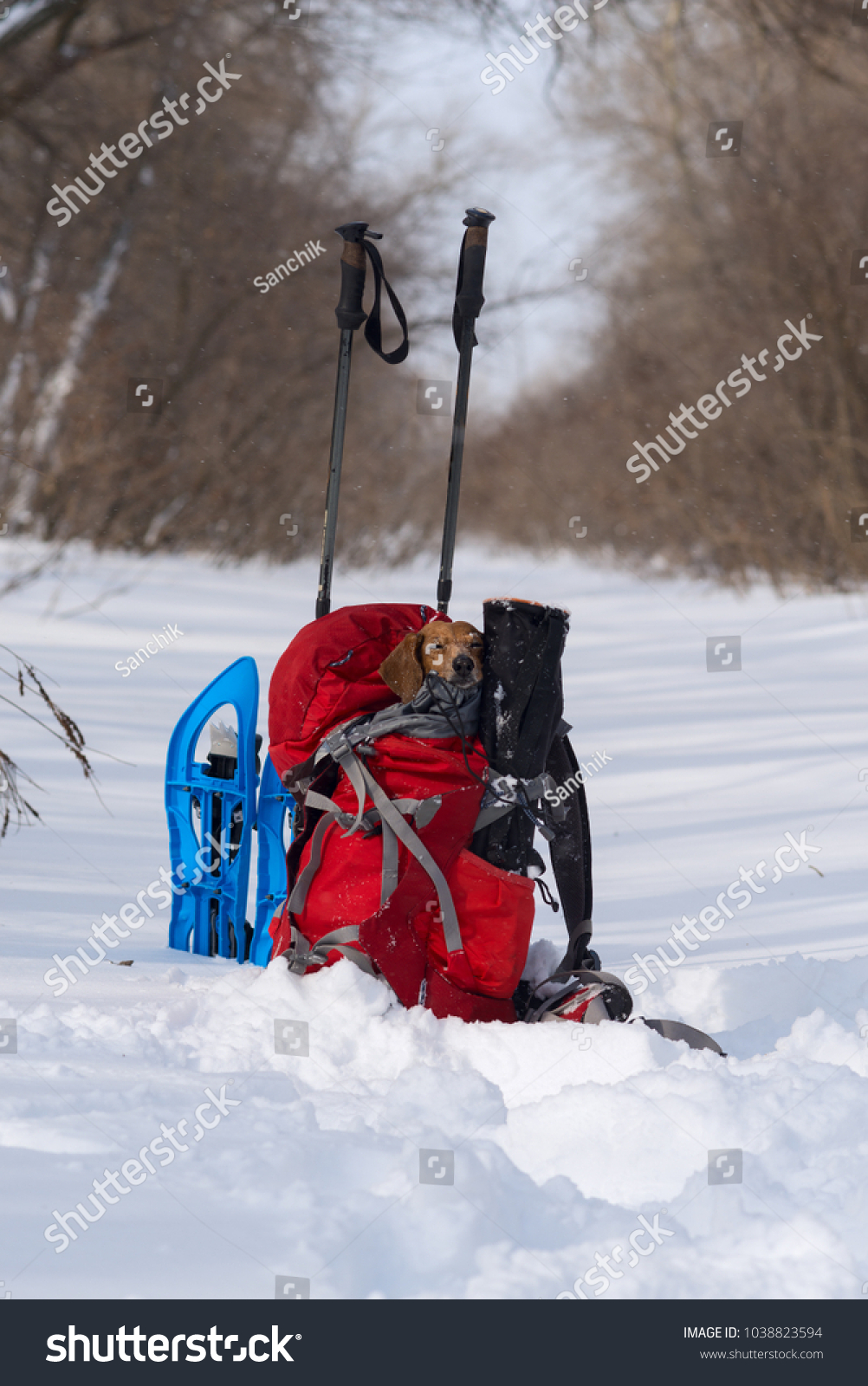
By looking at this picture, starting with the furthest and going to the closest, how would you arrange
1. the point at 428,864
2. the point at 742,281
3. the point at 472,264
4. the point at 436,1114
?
1. the point at 742,281
2. the point at 472,264
3. the point at 428,864
4. the point at 436,1114

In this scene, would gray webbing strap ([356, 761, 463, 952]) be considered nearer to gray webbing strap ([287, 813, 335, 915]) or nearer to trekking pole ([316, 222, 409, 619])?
gray webbing strap ([287, 813, 335, 915])

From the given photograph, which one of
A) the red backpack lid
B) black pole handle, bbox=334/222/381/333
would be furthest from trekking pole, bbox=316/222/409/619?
the red backpack lid

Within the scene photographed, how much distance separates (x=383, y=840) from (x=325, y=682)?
36 cm

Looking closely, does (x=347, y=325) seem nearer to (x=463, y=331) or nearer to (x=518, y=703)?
(x=463, y=331)

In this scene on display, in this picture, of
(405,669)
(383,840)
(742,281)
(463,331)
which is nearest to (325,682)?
(405,669)

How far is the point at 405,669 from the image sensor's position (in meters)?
2.62

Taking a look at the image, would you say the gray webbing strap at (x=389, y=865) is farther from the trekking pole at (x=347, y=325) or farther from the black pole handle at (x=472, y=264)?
the black pole handle at (x=472, y=264)

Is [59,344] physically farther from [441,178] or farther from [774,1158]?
[774,1158]

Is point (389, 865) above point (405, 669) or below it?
below

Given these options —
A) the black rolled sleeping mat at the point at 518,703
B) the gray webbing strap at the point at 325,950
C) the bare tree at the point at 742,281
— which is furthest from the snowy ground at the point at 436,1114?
the bare tree at the point at 742,281

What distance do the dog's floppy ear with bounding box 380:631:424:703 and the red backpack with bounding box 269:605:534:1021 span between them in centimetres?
4

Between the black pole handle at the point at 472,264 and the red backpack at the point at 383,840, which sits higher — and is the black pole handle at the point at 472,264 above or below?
above

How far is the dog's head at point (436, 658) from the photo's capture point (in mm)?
2580

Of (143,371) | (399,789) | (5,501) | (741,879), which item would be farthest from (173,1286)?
(143,371)
